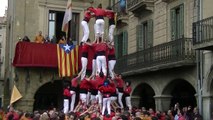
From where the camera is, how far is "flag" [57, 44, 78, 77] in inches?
1101

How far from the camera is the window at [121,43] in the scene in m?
30.5

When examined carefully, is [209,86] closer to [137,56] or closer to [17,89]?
[137,56]

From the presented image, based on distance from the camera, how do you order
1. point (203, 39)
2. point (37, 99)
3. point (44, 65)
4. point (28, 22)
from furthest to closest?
point (37, 99)
point (28, 22)
point (44, 65)
point (203, 39)

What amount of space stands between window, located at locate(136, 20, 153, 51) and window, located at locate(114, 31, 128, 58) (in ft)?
7.05

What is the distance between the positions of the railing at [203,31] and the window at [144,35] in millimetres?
6043

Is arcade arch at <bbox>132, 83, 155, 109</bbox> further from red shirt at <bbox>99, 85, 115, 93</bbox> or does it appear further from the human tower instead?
red shirt at <bbox>99, 85, 115, 93</bbox>

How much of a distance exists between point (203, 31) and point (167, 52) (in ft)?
11.2

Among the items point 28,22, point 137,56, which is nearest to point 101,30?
point 137,56

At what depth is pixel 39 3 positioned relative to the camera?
32.3 metres

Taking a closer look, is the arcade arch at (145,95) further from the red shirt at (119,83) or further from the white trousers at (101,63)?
the white trousers at (101,63)

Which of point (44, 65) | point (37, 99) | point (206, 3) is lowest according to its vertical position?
point (37, 99)

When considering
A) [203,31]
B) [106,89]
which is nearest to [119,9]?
[203,31]

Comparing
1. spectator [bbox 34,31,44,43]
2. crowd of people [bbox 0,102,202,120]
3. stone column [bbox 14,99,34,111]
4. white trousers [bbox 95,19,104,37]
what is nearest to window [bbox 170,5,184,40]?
crowd of people [bbox 0,102,202,120]

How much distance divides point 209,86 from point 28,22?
15299 mm
